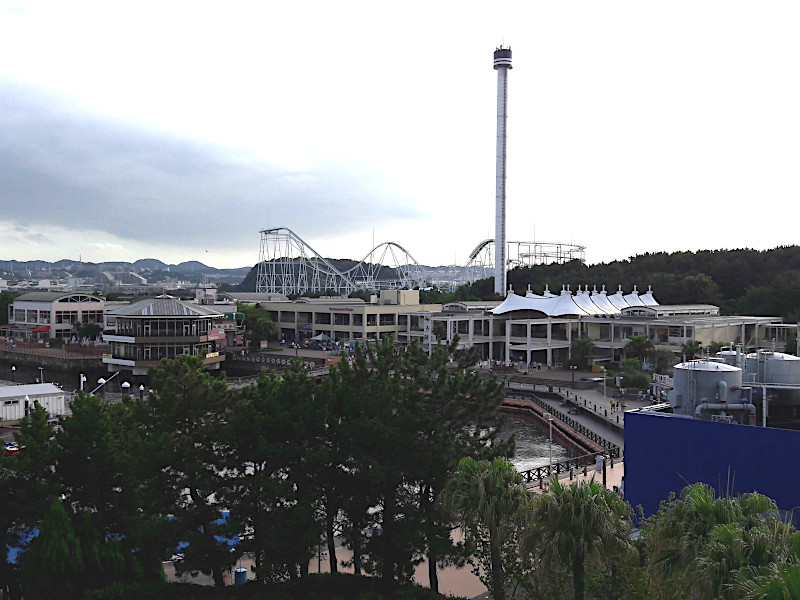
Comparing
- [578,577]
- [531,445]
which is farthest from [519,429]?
[578,577]

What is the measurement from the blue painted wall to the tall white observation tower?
3228 inches

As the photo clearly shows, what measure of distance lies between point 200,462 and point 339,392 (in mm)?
3161

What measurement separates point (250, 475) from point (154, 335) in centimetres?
4408

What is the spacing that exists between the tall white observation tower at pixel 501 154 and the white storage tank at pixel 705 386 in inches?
3148

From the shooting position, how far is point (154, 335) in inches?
2211

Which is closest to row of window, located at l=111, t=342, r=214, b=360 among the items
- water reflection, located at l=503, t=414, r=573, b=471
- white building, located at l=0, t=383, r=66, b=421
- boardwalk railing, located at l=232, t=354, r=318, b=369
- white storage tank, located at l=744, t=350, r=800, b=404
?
boardwalk railing, located at l=232, t=354, r=318, b=369

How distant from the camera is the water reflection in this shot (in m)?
31.2

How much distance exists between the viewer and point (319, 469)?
48.3 ft

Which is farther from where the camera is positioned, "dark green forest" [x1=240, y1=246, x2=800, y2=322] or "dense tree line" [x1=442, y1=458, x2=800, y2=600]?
"dark green forest" [x1=240, y1=246, x2=800, y2=322]

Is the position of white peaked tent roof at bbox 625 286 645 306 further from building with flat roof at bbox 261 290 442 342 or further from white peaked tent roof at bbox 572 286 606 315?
building with flat roof at bbox 261 290 442 342

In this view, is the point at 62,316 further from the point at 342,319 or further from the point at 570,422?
the point at 570,422

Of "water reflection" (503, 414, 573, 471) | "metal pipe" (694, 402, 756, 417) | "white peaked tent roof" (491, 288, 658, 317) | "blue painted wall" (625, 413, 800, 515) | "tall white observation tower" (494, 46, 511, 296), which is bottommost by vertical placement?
"water reflection" (503, 414, 573, 471)

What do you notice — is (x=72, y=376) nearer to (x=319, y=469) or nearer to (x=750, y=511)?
(x=319, y=469)

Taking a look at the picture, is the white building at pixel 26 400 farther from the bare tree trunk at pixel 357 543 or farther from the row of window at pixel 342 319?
the row of window at pixel 342 319
